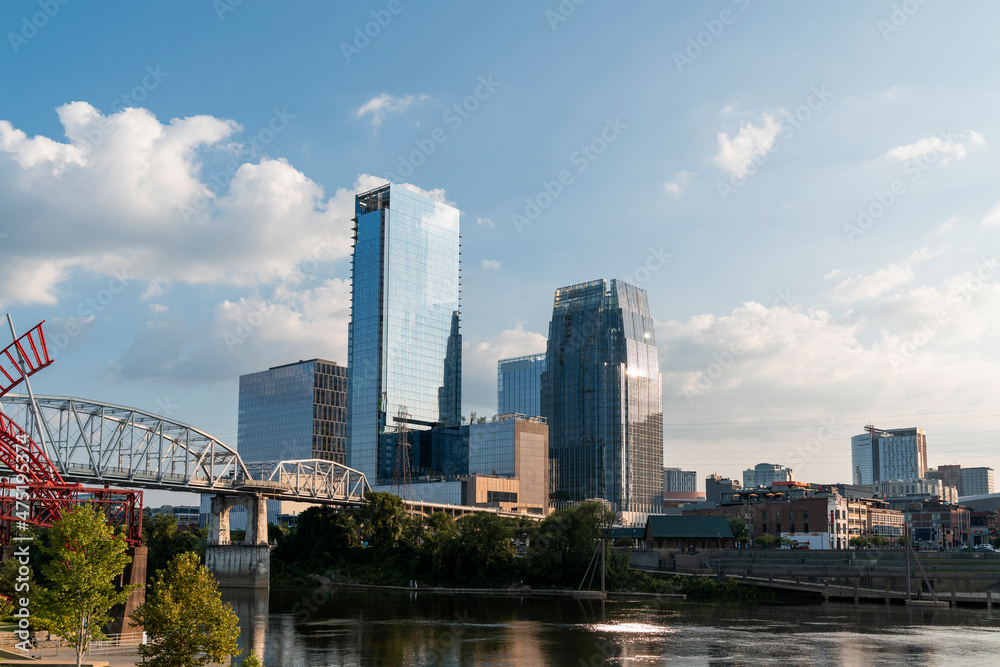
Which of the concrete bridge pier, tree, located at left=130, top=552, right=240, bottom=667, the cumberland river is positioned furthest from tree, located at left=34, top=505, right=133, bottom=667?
the concrete bridge pier

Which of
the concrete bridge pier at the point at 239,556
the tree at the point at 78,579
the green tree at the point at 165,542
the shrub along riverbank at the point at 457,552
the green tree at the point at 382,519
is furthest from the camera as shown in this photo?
the green tree at the point at 382,519

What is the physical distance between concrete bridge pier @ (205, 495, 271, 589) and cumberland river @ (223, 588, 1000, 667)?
38.0 m

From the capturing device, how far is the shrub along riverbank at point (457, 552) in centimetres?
14975

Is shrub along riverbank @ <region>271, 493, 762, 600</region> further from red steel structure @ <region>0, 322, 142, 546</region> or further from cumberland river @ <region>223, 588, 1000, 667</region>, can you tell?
red steel structure @ <region>0, 322, 142, 546</region>

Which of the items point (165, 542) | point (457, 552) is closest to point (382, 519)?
point (457, 552)

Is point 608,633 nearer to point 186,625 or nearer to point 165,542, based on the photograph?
point 186,625

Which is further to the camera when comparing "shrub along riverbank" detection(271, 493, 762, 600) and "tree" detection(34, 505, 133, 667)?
"shrub along riverbank" detection(271, 493, 762, 600)

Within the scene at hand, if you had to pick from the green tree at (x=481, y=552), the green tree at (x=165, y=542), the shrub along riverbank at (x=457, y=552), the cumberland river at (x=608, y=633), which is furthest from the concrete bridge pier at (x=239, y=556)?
the cumberland river at (x=608, y=633)

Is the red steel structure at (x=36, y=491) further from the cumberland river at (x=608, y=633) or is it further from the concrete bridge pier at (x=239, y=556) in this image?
the concrete bridge pier at (x=239, y=556)

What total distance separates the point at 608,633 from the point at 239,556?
338 feet

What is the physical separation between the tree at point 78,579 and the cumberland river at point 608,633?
18777 millimetres

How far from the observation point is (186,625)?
46.6 m

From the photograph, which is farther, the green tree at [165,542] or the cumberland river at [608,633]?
the green tree at [165,542]

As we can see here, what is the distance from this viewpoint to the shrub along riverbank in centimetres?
14975
